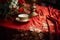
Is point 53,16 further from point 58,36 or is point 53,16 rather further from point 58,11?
point 58,36

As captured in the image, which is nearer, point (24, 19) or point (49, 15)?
point (24, 19)

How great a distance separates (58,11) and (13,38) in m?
0.76

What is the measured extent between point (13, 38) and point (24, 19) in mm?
252

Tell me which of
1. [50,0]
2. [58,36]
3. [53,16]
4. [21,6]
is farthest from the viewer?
[50,0]

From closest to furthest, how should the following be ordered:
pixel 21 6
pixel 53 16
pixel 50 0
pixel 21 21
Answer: pixel 21 21, pixel 53 16, pixel 21 6, pixel 50 0

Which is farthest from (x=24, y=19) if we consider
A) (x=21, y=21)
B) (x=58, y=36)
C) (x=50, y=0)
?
(x=50, y=0)

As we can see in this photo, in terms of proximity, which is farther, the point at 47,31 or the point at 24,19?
the point at 24,19

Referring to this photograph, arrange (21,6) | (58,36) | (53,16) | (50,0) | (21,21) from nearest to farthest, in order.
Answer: (58,36)
(21,21)
(53,16)
(21,6)
(50,0)

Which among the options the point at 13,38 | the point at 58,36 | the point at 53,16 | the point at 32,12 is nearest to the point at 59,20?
the point at 53,16

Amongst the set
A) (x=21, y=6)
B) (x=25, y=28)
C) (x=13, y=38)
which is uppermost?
(x=21, y=6)

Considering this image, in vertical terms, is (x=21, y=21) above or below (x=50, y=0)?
below

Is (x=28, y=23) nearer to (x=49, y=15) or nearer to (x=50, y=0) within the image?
(x=49, y=15)

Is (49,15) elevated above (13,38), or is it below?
above

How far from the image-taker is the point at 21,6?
178 cm
